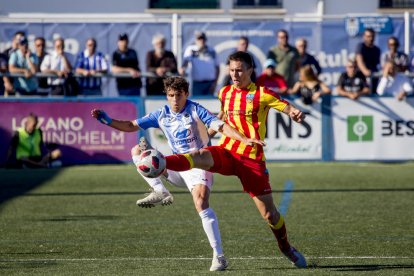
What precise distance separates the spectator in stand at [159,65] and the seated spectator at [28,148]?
2.29 meters

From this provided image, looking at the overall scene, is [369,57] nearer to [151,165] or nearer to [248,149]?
[248,149]

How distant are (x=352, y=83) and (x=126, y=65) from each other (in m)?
4.19

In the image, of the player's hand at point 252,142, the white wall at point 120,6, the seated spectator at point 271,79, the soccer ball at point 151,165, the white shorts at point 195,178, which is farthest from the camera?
the white wall at point 120,6

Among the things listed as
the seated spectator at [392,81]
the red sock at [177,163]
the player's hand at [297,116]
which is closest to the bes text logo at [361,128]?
the seated spectator at [392,81]

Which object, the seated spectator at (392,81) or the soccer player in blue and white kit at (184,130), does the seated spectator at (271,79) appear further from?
the soccer player in blue and white kit at (184,130)

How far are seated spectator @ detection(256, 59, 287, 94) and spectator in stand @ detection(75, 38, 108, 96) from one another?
2.95 meters

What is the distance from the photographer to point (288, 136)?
19.6 meters

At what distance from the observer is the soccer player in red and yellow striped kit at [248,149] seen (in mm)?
9109

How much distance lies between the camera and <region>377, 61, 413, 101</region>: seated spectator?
65.9 ft

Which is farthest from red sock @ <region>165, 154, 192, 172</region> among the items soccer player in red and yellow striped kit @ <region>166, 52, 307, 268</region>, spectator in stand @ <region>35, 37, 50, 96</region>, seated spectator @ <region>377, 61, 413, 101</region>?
seated spectator @ <region>377, 61, 413, 101</region>

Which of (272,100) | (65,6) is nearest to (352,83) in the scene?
(272,100)

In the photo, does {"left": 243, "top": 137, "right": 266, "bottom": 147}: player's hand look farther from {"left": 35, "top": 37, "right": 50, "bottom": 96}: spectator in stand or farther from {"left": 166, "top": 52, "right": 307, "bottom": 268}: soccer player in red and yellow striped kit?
{"left": 35, "top": 37, "right": 50, "bottom": 96}: spectator in stand

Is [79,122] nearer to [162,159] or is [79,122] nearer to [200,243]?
[200,243]

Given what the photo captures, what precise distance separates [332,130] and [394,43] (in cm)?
222
